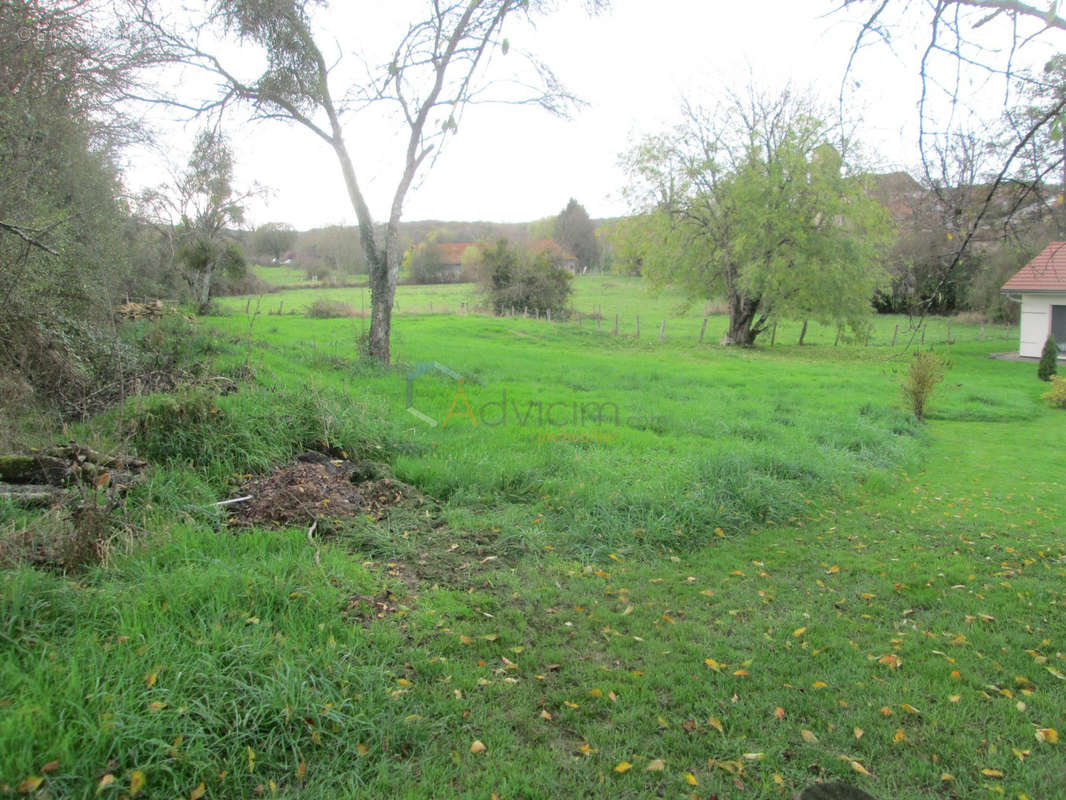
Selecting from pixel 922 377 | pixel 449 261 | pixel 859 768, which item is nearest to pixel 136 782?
pixel 859 768

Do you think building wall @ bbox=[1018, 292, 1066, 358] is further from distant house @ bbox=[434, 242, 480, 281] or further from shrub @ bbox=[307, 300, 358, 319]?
distant house @ bbox=[434, 242, 480, 281]

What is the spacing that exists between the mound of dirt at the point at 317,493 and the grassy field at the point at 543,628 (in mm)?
227

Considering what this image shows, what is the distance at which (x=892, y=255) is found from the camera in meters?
29.5

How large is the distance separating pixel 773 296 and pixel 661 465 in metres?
21.7

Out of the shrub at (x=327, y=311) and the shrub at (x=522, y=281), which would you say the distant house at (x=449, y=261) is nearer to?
the shrub at (x=522, y=281)

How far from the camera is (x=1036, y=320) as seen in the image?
86.3 feet

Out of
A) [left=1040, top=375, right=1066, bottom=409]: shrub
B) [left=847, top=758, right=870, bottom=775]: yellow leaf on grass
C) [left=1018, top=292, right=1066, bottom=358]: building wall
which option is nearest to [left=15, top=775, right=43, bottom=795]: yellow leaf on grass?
[left=847, top=758, right=870, bottom=775]: yellow leaf on grass

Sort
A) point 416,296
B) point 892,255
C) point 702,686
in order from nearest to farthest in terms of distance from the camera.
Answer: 1. point 702,686
2. point 892,255
3. point 416,296

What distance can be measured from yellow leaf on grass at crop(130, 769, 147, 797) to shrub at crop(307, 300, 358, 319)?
26489 mm

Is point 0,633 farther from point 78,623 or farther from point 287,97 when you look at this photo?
point 287,97

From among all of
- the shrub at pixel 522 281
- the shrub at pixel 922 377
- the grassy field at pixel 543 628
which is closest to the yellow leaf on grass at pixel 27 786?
the grassy field at pixel 543 628

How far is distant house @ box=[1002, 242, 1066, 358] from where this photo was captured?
25.1 meters

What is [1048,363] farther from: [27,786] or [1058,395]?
[27,786]

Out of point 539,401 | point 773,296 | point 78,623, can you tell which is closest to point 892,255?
point 773,296
